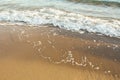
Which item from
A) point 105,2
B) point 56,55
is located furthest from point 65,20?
point 105,2

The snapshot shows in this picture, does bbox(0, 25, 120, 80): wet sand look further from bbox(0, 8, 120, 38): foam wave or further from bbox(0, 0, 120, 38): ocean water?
bbox(0, 0, 120, 38): ocean water

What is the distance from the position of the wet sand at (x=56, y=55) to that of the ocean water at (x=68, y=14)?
0.56 meters

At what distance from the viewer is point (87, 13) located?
7.99m

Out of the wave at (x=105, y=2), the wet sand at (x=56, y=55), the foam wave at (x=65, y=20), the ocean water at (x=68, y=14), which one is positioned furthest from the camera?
the wave at (x=105, y=2)

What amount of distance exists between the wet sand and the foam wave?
43 cm

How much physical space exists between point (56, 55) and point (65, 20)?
7.76 ft

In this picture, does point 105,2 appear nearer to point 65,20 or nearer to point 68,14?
point 68,14

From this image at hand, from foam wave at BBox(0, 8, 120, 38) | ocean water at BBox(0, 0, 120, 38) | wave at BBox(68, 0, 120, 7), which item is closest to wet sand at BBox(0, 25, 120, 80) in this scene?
foam wave at BBox(0, 8, 120, 38)

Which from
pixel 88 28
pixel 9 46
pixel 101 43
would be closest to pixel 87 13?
pixel 88 28

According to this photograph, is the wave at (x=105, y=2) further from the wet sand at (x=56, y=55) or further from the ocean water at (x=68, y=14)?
the wet sand at (x=56, y=55)

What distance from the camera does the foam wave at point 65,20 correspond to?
6.44 m

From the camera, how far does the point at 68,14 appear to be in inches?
308

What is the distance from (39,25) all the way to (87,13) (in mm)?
1796

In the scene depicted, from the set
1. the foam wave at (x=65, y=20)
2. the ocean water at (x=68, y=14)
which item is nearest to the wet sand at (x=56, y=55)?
the foam wave at (x=65, y=20)
